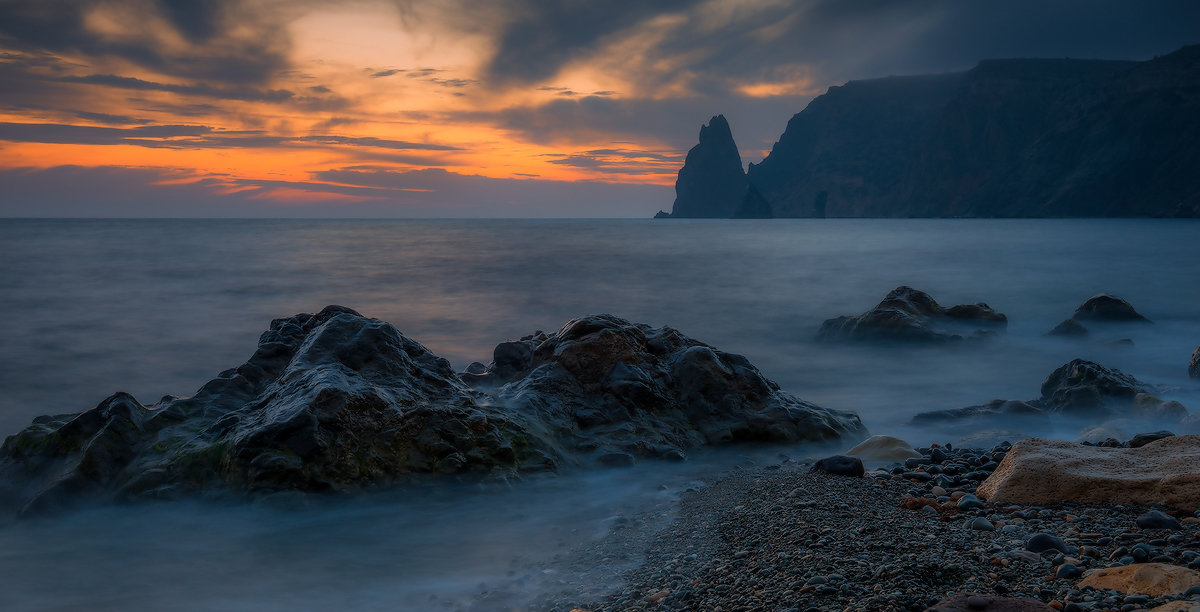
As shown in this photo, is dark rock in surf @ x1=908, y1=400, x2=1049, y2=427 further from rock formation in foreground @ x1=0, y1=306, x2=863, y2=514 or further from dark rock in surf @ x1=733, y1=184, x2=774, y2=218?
dark rock in surf @ x1=733, y1=184, x2=774, y2=218

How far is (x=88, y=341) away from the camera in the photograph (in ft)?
42.3

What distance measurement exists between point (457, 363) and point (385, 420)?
19.6ft

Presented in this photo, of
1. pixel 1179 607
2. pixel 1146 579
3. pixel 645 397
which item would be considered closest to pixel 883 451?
pixel 645 397

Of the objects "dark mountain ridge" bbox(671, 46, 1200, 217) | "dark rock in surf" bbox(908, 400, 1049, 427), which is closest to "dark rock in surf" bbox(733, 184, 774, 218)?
→ "dark mountain ridge" bbox(671, 46, 1200, 217)

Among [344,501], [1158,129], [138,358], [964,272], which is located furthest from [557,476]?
[1158,129]

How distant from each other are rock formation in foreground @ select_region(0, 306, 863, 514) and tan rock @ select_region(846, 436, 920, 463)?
1.77ft

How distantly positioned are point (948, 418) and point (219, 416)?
674 centimetres

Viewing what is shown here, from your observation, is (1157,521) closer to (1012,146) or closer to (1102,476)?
(1102,476)

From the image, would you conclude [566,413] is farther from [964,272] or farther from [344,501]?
[964,272]

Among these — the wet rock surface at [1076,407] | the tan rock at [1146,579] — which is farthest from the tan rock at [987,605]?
the wet rock surface at [1076,407]

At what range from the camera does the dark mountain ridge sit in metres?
101

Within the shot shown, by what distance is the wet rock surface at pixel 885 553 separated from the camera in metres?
2.80

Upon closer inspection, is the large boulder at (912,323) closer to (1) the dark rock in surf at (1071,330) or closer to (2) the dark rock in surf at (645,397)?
(1) the dark rock in surf at (1071,330)

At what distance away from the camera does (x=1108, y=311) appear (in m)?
13.7
